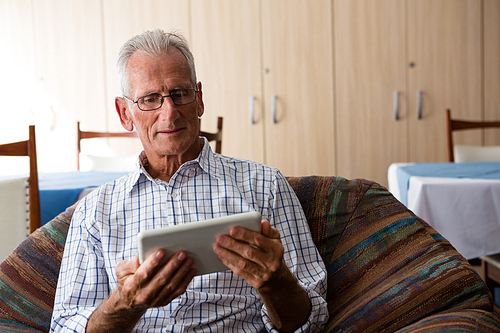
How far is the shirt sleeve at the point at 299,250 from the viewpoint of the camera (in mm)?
985

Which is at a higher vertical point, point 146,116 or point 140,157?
point 146,116

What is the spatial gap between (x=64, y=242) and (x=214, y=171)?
0.44m

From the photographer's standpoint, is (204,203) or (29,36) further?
(29,36)

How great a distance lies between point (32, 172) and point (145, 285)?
115 centimetres

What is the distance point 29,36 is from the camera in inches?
161

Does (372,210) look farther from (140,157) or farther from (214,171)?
(140,157)

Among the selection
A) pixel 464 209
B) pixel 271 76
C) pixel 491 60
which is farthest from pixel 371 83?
pixel 464 209

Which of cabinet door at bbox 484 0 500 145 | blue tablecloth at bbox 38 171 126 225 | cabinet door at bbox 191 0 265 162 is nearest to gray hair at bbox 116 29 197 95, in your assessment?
blue tablecloth at bbox 38 171 126 225

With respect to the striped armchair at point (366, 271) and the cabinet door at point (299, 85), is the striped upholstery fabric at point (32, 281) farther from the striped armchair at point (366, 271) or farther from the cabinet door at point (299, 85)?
the cabinet door at point (299, 85)

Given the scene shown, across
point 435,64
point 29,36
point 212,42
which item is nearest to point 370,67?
point 435,64

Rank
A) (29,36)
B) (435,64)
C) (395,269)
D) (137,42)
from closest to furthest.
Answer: (395,269) < (137,42) < (435,64) < (29,36)

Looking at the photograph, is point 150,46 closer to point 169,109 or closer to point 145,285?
point 169,109

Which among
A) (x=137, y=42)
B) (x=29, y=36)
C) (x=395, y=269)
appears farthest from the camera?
(x=29, y=36)

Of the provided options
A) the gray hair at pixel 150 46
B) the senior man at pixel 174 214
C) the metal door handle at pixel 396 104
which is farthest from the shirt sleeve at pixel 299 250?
the metal door handle at pixel 396 104
